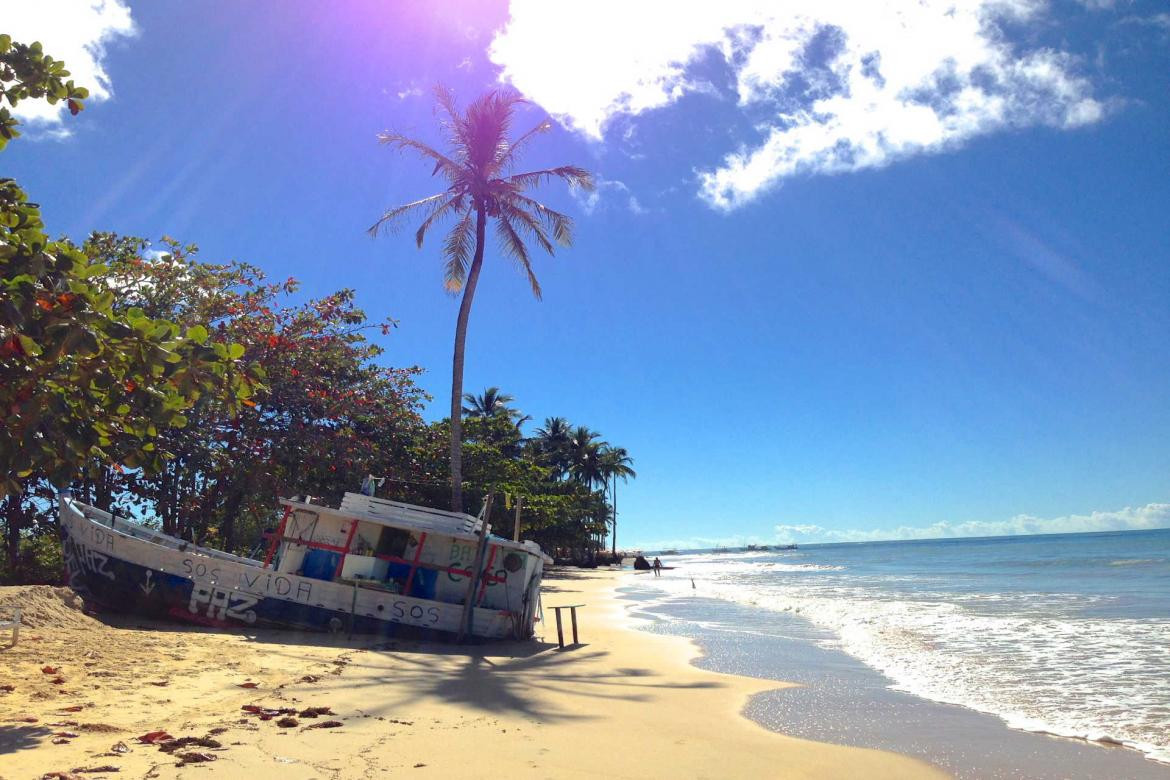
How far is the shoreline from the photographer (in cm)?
641

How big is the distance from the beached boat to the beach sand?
1333 millimetres

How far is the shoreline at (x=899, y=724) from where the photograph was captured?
6.41m

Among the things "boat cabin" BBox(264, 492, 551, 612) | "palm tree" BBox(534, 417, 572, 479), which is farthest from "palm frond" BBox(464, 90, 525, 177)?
"palm tree" BBox(534, 417, 572, 479)

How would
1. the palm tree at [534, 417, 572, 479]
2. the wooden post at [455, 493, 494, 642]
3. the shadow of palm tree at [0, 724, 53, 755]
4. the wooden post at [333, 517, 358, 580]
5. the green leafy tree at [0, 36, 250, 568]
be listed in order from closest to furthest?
the green leafy tree at [0, 36, 250, 568] → the shadow of palm tree at [0, 724, 53, 755] → the wooden post at [455, 493, 494, 642] → the wooden post at [333, 517, 358, 580] → the palm tree at [534, 417, 572, 479]

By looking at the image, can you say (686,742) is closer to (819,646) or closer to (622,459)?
(819,646)

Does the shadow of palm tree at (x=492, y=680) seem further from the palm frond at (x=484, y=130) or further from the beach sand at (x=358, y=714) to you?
the palm frond at (x=484, y=130)

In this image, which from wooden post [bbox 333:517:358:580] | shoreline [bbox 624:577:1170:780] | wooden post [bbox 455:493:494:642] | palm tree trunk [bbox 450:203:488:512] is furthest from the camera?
palm tree trunk [bbox 450:203:488:512]

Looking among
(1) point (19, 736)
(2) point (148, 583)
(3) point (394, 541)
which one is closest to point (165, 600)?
(2) point (148, 583)

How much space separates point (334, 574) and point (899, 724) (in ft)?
33.3

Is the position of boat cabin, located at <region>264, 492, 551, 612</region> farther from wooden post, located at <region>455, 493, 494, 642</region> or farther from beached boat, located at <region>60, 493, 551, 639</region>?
wooden post, located at <region>455, 493, 494, 642</region>

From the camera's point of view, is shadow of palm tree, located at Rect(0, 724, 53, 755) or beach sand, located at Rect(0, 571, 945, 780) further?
beach sand, located at Rect(0, 571, 945, 780)

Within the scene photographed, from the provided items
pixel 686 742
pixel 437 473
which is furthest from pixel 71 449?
pixel 437 473

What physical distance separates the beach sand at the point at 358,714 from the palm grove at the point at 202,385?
2047 mm

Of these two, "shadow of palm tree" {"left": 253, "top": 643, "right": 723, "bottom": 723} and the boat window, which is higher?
the boat window
